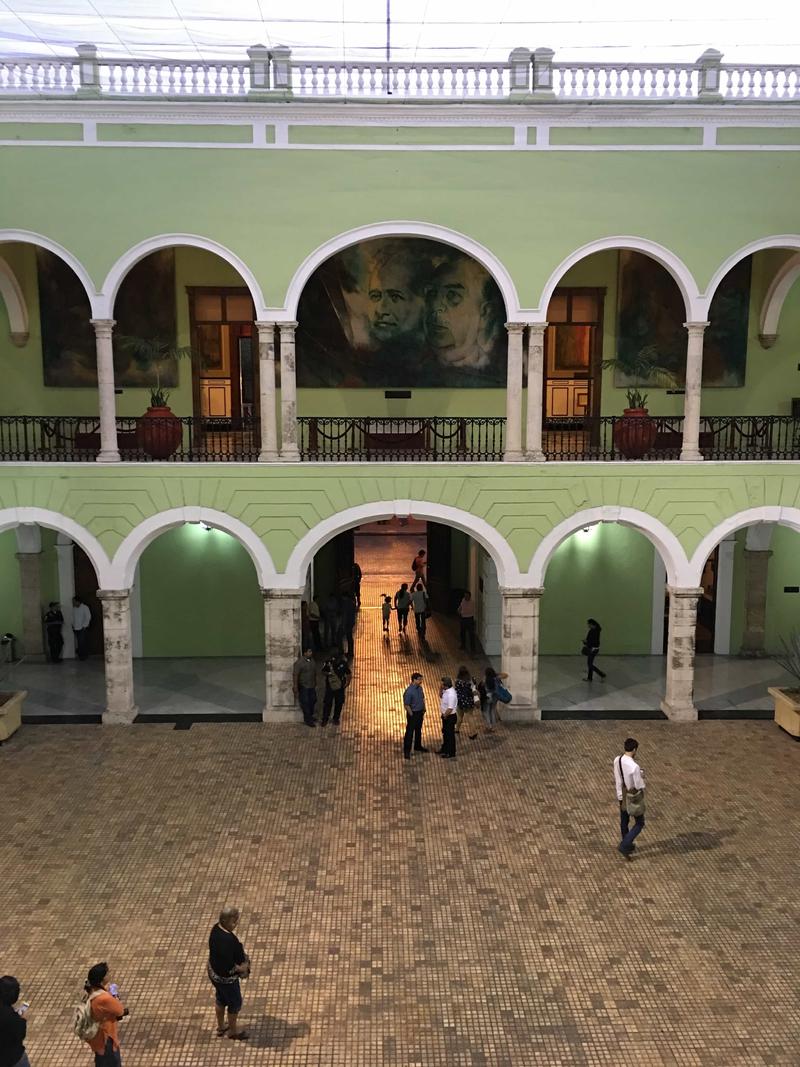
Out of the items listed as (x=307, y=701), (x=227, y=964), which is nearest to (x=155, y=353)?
(x=307, y=701)

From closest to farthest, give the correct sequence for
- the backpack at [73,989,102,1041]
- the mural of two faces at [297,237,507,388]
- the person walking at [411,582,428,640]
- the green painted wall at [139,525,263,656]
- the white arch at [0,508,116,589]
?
the backpack at [73,989,102,1041] → the white arch at [0,508,116,589] → the mural of two faces at [297,237,507,388] → the green painted wall at [139,525,263,656] → the person walking at [411,582,428,640]

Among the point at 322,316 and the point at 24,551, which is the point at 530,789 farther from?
the point at 24,551

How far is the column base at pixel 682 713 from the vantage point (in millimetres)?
13398

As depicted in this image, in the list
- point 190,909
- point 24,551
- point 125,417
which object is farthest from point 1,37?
point 190,909

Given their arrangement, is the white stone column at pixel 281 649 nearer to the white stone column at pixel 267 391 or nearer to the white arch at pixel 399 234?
the white stone column at pixel 267 391

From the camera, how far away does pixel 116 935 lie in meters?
8.20

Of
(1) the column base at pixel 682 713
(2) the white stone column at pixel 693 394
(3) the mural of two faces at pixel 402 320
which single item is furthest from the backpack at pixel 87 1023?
(3) the mural of two faces at pixel 402 320

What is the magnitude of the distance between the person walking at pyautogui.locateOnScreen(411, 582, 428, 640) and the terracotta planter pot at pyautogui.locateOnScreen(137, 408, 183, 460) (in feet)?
19.5

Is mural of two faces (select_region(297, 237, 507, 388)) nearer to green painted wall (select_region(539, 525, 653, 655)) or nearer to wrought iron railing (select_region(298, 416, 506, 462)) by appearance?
wrought iron railing (select_region(298, 416, 506, 462))

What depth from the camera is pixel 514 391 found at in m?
12.9

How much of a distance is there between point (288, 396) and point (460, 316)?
3.81 meters

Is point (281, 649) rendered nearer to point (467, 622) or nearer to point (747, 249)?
point (467, 622)

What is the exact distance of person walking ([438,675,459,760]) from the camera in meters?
11.7

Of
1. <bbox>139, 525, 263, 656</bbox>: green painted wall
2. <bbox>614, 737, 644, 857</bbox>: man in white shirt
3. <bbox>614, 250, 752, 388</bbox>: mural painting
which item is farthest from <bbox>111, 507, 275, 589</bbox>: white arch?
<bbox>614, 250, 752, 388</bbox>: mural painting
